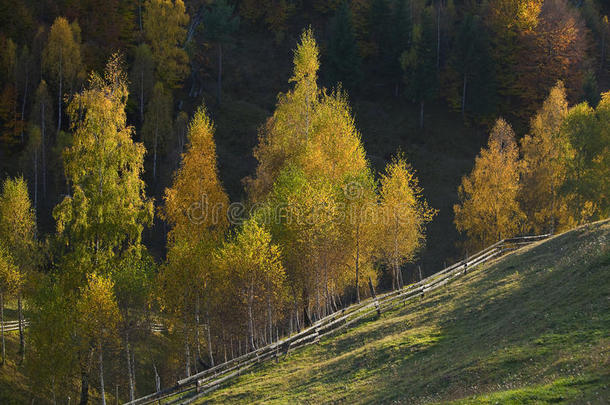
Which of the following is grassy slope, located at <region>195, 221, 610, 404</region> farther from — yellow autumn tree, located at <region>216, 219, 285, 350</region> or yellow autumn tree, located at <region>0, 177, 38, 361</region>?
yellow autumn tree, located at <region>0, 177, 38, 361</region>

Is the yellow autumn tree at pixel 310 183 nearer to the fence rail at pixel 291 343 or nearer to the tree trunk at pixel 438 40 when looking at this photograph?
the fence rail at pixel 291 343

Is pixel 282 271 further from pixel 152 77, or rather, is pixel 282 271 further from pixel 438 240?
pixel 152 77

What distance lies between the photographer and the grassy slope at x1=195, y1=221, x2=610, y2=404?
1723cm

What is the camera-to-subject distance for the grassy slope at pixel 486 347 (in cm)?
1723

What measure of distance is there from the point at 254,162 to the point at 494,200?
32.8 meters

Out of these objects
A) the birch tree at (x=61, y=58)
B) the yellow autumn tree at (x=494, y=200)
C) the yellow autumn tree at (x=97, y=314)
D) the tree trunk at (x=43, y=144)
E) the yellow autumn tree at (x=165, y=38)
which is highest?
the yellow autumn tree at (x=165, y=38)

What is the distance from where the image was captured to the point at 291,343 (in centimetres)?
3281

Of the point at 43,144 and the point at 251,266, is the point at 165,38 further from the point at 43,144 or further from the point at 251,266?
the point at 251,266

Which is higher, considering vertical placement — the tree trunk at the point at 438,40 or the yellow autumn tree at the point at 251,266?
the tree trunk at the point at 438,40

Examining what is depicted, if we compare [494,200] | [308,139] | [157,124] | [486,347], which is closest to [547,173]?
[494,200]

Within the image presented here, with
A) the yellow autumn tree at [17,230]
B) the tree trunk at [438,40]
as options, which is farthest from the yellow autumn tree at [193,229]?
the tree trunk at [438,40]

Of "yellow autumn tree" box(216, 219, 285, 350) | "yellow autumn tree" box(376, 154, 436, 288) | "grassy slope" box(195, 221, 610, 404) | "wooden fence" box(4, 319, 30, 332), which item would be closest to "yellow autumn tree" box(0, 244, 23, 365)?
"wooden fence" box(4, 319, 30, 332)

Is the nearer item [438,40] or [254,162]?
[254,162]

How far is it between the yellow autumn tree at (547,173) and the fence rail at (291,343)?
13552mm
